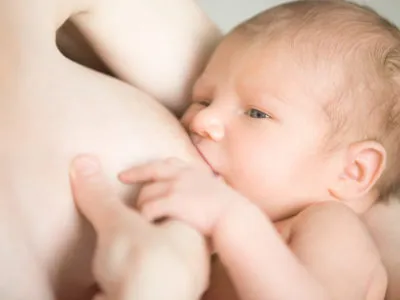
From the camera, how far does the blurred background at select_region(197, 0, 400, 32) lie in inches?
59.7

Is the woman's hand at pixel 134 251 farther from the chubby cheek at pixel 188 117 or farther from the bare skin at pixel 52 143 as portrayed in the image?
the chubby cheek at pixel 188 117

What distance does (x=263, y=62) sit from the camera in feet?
3.06

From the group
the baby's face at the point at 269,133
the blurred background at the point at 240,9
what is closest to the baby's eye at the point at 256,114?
the baby's face at the point at 269,133

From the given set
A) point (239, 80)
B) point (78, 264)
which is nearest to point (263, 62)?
point (239, 80)

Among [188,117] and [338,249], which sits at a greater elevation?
[188,117]

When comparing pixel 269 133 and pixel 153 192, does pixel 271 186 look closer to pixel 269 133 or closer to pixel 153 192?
pixel 269 133

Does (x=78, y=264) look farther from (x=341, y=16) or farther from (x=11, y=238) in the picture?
(x=341, y=16)

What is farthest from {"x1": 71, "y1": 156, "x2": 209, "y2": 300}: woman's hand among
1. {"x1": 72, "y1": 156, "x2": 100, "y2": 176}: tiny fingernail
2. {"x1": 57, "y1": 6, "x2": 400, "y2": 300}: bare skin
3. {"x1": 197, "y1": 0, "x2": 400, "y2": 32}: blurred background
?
{"x1": 197, "y1": 0, "x2": 400, "y2": 32}: blurred background

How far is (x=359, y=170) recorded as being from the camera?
36.9 inches

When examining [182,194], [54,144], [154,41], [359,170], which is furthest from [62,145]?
[359,170]

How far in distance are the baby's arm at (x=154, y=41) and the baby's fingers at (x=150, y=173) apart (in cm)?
21

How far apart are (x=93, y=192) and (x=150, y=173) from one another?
80mm

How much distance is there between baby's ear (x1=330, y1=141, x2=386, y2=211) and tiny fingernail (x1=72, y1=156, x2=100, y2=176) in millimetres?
359

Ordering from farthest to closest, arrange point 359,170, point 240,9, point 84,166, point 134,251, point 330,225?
point 240,9, point 359,170, point 330,225, point 84,166, point 134,251
